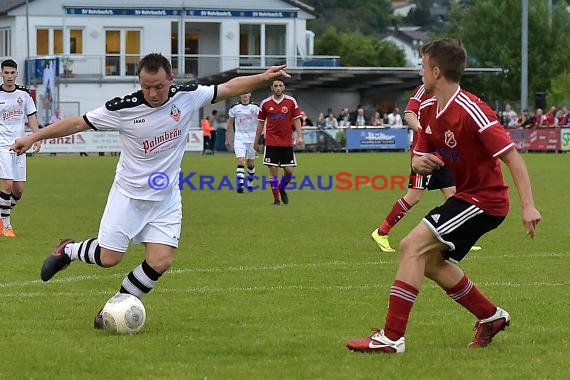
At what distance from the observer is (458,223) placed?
7.14 meters

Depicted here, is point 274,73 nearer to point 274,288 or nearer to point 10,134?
point 274,288

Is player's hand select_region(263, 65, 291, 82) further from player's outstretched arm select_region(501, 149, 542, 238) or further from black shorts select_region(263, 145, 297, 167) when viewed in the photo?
black shorts select_region(263, 145, 297, 167)

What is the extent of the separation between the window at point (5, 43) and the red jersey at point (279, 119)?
41529 millimetres

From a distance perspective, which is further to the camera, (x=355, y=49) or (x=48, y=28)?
(x=355, y=49)

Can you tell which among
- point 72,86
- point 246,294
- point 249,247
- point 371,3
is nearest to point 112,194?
point 246,294

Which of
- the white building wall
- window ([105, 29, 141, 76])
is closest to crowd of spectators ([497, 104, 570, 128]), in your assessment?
the white building wall

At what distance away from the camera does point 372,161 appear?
3656 centimetres

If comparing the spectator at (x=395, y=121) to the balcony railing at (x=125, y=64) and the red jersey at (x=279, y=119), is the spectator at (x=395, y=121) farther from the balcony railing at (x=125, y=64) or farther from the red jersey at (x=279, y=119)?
the red jersey at (x=279, y=119)

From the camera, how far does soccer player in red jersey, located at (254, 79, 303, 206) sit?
20.6 m

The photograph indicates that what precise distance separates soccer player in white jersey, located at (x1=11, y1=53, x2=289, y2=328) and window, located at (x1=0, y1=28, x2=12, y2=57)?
5343 cm

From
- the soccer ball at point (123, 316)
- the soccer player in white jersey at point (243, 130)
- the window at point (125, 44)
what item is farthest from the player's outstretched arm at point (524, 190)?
the window at point (125, 44)

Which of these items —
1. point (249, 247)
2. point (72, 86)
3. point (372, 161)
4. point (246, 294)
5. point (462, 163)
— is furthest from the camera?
point (72, 86)

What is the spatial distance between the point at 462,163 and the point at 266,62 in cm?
5525

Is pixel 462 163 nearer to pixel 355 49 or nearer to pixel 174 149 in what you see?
pixel 174 149
